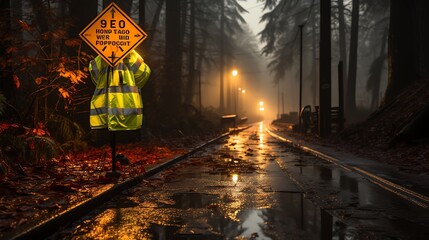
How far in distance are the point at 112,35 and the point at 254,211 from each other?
4347 mm

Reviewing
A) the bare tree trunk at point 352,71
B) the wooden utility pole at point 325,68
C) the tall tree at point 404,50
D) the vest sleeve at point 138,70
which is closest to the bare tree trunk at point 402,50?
the tall tree at point 404,50

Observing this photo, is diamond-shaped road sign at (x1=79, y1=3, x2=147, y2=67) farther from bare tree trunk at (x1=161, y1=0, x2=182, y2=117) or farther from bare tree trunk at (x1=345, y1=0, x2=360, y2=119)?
bare tree trunk at (x1=345, y1=0, x2=360, y2=119)

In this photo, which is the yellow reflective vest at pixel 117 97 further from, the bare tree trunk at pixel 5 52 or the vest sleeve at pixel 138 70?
the bare tree trunk at pixel 5 52

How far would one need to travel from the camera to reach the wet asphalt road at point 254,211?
15.3 ft

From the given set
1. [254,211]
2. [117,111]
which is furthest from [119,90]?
[254,211]

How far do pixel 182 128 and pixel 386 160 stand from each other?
13725 mm

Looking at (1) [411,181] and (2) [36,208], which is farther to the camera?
(1) [411,181]

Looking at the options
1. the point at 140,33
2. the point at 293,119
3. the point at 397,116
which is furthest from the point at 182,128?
the point at 293,119

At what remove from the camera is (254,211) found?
5.69m

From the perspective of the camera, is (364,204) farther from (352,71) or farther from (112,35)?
(352,71)

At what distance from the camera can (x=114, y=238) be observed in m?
4.43

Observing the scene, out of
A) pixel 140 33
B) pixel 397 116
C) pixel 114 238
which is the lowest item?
pixel 114 238

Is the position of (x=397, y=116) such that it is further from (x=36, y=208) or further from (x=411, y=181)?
(x=36, y=208)

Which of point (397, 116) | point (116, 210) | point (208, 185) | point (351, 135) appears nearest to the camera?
point (116, 210)
